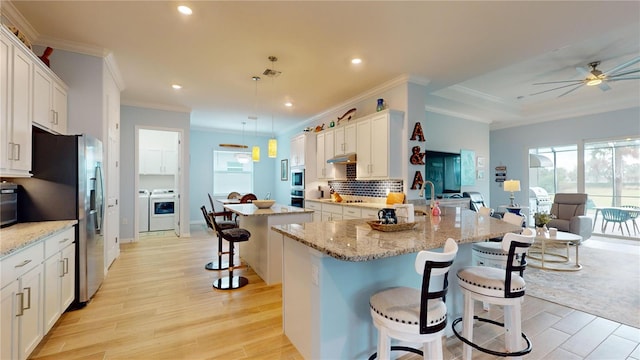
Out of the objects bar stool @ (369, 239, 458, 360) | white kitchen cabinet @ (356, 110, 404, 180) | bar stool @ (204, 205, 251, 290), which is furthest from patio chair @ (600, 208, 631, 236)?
bar stool @ (204, 205, 251, 290)

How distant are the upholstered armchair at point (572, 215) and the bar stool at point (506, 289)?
4.31 metres

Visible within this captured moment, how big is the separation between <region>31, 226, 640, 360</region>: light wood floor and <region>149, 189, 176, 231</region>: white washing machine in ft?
12.3

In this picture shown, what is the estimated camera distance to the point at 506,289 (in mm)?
1731

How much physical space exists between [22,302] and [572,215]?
775cm

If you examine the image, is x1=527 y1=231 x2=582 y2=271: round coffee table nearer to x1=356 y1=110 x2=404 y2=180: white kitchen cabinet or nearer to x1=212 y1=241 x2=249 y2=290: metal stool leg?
x1=356 y1=110 x2=404 y2=180: white kitchen cabinet

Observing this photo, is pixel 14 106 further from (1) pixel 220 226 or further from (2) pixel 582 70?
(2) pixel 582 70

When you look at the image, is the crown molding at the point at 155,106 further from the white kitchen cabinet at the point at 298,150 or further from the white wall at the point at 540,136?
the white wall at the point at 540,136

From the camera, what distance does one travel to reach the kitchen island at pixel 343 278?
5.57 feet

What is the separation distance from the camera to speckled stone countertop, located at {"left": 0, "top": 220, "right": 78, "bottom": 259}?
1.64 m

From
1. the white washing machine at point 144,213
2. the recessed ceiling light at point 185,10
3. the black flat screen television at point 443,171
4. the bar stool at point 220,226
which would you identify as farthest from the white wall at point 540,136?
the white washing machine at point 144,213

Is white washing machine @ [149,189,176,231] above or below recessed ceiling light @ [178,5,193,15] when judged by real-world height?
below

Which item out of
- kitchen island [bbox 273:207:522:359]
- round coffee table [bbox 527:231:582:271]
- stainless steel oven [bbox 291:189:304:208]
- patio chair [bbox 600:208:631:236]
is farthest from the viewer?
stainless steel oven [bbox 291:189:304:208]

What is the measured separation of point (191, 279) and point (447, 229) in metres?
3.11

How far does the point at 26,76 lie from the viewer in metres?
2.33
